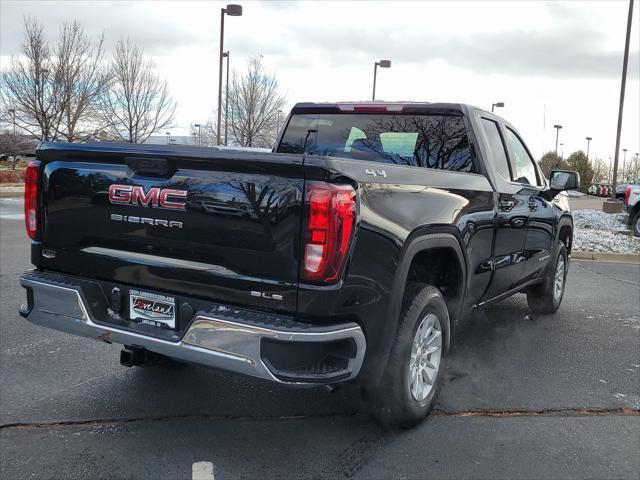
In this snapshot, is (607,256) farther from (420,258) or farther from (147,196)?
(147,196)

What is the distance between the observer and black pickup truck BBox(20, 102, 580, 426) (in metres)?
2.54

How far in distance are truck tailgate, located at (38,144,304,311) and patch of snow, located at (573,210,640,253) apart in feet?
32.5

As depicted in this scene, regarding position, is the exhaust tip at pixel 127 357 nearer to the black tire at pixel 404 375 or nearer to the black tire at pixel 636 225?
the black tire at pixel 404 375

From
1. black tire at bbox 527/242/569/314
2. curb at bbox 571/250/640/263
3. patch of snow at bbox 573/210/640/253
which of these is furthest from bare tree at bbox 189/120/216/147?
black tire at bbox 527/242/569/314

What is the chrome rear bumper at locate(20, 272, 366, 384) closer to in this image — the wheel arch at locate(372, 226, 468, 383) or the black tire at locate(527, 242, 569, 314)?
the wheel arch at locate(372, 226, 468, 383)

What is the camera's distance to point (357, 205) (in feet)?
8.41

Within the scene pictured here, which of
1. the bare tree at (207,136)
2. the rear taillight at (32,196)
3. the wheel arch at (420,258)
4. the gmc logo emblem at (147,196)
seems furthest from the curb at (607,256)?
the bare tree at (207,136)

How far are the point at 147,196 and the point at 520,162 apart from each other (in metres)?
3.42

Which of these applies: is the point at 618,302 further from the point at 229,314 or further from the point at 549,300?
the point at 229,314

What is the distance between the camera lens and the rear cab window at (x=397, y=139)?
412cm

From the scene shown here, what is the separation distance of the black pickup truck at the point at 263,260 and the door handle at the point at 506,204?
0.31 meters

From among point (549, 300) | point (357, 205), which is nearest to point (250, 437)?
point (357, 205)

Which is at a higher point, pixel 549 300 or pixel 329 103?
pixel 329 103

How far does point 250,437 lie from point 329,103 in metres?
2.63
